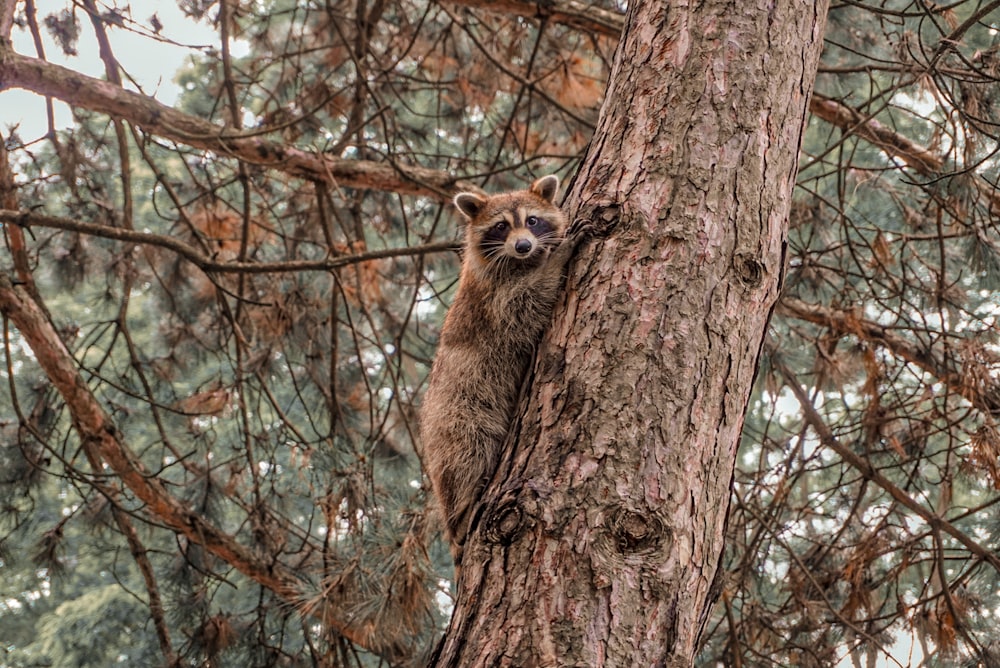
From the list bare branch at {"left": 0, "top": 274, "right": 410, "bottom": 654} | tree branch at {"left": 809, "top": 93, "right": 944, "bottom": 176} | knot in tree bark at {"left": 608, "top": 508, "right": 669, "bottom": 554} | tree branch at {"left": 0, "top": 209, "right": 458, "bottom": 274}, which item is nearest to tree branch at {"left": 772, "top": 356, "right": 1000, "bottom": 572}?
tree branch at {"left": 809, "top": 93, "right": 944, "bottom": 176}

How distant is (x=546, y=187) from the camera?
330cm

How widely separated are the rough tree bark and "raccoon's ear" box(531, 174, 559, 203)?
105 centimetres

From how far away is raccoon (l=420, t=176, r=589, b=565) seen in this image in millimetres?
2541

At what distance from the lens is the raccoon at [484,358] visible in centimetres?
254

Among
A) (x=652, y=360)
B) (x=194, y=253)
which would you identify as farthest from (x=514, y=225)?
(x=652, y=360)

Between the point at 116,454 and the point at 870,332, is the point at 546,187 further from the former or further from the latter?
the point at 116,454

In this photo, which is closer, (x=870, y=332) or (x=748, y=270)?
(x=748, y=270)

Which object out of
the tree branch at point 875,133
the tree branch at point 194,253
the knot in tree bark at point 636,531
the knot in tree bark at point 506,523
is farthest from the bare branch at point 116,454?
the tree branch at point 875,133

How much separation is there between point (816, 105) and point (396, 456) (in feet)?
10.6

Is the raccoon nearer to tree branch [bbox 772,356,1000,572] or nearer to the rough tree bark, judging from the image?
the rough tree bark

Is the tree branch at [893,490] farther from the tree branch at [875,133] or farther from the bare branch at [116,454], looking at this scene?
the bare branch at [116,454]

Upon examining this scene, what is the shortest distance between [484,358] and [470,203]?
843mm

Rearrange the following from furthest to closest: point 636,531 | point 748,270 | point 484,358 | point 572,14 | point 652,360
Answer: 1. point 572,14
2. point 484,358
3. point 748,270
4. point 652,360
5. point 636,531

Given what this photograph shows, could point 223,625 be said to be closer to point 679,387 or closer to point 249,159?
point 249,159
